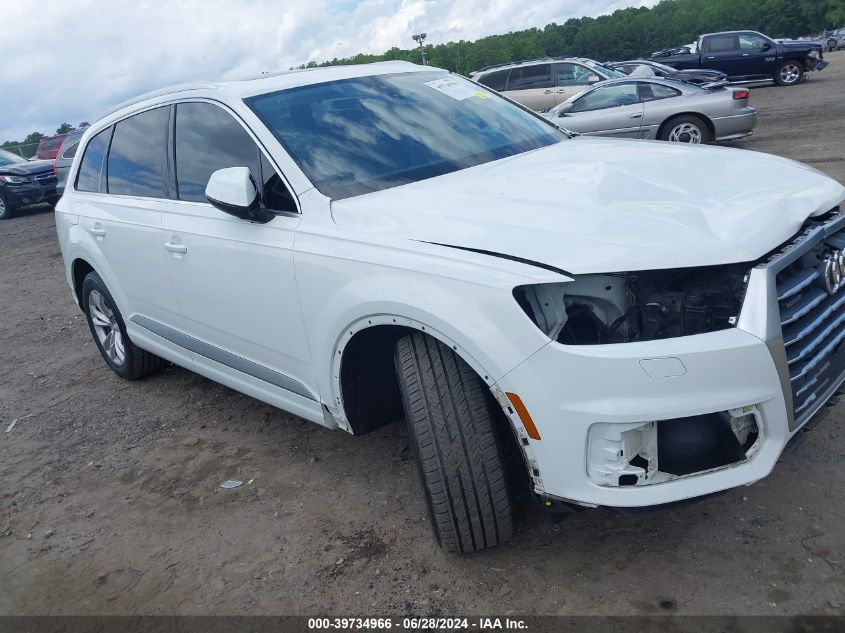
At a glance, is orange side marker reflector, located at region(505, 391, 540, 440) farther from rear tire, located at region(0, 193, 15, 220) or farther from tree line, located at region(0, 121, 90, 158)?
tree line, located at region(0, 121, 90, 158)

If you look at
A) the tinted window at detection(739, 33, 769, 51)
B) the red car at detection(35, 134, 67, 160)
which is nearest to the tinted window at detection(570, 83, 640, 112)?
the tinted window at detection(739, 33, 769, 51)

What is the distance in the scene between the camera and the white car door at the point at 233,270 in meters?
3.15

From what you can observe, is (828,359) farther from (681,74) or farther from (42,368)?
(681,74)

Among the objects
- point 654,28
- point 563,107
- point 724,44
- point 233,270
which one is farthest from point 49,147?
point 654,28

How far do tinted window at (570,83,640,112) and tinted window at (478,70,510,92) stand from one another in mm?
5028

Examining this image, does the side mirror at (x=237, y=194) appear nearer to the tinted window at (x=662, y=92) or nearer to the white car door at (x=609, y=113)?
the white car door at (x=609, y=113)

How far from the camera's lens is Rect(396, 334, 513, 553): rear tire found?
2600mm

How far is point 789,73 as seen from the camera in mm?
22047

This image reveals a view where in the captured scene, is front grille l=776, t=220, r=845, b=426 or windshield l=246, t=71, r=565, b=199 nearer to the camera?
front grille l=776, t=220, r=845, b=426

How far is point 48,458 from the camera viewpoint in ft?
14.3

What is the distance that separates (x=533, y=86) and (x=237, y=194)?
47.7 feet

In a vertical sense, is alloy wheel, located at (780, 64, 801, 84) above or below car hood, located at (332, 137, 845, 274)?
below

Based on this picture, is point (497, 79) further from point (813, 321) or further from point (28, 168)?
point (813, 321)

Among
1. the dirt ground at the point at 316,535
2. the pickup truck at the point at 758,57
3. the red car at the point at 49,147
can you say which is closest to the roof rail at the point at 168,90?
the dirt ground at the point at 316,535
